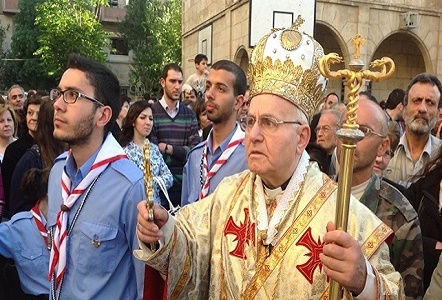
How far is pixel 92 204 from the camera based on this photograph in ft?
7.42

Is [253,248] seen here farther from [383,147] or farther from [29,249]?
[29,249]

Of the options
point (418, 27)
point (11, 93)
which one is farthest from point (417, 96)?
point (418, 27)

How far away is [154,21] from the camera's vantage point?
36.1 m

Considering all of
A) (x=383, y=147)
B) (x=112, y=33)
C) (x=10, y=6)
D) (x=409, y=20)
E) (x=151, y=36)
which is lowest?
(x=383, y=147)

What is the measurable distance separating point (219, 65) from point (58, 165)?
1534mm

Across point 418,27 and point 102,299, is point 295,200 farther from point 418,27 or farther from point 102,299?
point 418,27

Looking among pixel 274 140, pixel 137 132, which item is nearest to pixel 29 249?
pixel 274 140

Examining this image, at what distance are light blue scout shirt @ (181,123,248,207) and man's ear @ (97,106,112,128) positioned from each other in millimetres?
1032

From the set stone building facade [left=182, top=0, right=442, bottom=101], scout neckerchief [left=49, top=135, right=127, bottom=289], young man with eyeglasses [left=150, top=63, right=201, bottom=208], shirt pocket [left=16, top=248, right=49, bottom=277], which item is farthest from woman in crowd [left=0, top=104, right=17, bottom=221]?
stone building facade [left=182, top=0, right=442, bottom=101]

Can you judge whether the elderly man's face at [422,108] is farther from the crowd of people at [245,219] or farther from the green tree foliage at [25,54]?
the green tree foliage at [25,54]

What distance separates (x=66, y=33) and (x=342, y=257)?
2870 cm

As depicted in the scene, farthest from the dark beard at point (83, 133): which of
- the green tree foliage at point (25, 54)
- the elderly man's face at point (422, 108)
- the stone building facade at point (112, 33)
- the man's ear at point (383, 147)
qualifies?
the stone building facade at point (112, 33)

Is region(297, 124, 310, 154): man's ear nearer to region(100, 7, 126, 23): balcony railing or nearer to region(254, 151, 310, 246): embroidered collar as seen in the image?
region(254, 151, 310, 246): embroidered collar

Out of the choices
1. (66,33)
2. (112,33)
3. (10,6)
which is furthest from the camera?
(112,33)
